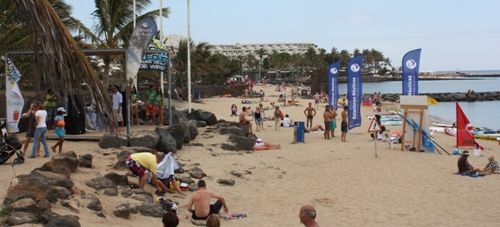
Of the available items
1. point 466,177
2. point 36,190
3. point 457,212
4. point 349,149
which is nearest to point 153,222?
point 36,190

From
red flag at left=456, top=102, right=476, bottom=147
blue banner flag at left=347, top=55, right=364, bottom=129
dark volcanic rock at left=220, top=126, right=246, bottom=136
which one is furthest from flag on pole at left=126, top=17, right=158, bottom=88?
red flag at left=456, top=102, right=476, bottom=147

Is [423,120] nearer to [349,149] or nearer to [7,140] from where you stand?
[349,149]

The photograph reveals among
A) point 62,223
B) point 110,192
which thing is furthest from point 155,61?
point 62,223

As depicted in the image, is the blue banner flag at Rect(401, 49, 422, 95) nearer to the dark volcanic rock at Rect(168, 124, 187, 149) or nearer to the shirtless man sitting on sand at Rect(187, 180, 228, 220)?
the dark volcanic rock at Rect(168, 124, 187, 149)

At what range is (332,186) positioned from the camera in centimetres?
1377

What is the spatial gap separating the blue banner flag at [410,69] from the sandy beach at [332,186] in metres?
3.08

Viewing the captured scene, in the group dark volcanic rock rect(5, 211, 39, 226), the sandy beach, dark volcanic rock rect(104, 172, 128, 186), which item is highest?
dark volcanic rock rect(5, 211, 39, 226)

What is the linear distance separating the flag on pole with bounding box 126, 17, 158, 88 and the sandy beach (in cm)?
223

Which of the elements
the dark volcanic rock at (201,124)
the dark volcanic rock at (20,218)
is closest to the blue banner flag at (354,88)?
the dark volcanic rock at (201,124)

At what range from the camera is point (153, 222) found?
8.87m

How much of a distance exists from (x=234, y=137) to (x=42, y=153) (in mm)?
7165

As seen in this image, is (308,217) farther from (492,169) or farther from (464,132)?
(464,132)

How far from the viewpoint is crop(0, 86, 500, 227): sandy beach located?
10.4 meters

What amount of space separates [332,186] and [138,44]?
20.3 feet
